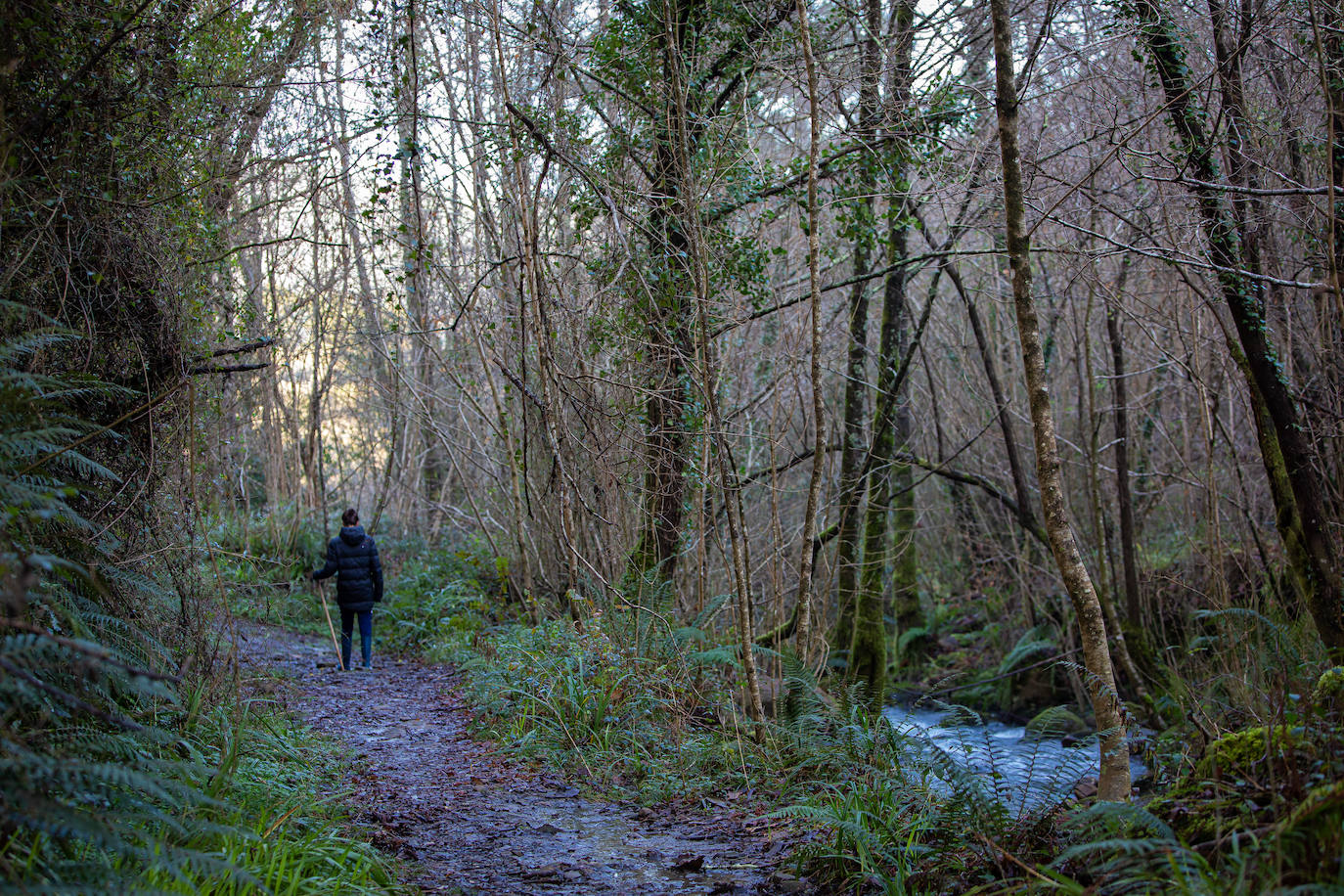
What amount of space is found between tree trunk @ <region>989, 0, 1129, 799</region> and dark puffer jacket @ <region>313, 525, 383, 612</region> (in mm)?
7486

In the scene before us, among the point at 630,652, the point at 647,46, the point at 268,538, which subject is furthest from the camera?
the point at 268,538

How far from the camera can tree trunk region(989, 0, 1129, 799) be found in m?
4.32

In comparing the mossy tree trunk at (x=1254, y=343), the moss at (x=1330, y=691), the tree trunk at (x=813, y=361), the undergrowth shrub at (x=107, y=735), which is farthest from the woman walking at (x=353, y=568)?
the mossy tree trunk at (x=1254, y=343)

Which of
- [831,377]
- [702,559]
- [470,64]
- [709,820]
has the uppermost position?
[470,64]

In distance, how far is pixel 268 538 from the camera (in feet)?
46.7

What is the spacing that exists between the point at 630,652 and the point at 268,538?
9413mm

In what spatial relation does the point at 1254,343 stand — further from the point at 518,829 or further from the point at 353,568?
the point at 353,568

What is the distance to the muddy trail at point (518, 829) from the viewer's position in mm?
4004

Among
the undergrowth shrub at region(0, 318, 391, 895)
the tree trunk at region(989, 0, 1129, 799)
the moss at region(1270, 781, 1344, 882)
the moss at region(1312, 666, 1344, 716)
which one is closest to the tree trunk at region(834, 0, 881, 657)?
the tree trunk at region(989, 0, 1129, 799)

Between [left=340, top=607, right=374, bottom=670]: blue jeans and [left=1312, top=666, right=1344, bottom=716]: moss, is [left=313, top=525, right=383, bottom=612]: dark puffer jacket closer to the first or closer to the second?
[left=340, top=607, right=374, bottom=670]: blue jeans

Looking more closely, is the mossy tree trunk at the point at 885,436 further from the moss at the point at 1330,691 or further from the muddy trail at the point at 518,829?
the moss at the point at 1330,691

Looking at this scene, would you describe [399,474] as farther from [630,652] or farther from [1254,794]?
[1254,794]

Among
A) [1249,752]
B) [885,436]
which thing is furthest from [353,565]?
[1249,752]

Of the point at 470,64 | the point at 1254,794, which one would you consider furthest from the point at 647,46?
the point at 1254,794
